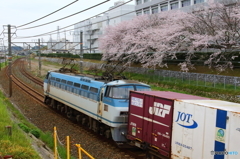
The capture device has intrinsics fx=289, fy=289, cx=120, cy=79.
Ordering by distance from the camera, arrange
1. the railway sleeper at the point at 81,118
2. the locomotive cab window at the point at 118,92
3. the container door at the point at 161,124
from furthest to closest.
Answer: the railway sleeper at the point at 81,118 < the locomotive cab window at the point at 118,92 < the container door at the point at 161,124

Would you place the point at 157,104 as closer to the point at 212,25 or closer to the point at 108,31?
the point at 212,25

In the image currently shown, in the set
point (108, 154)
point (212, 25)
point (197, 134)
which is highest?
point (212, 25)

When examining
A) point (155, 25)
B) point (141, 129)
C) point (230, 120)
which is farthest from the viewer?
point (155, 25)

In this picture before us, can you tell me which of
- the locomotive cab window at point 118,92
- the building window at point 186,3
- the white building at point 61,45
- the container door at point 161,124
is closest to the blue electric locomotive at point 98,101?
the locomotive cab window at point 118,92

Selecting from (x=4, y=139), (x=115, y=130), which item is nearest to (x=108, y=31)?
(x=115, y=130)

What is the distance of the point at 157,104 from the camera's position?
9984mm

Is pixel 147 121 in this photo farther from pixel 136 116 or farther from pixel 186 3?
pixel 186 3

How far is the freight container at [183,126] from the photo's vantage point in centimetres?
741

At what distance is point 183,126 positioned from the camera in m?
8.76

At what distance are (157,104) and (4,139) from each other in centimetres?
524

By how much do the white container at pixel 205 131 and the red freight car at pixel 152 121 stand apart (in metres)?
0.37

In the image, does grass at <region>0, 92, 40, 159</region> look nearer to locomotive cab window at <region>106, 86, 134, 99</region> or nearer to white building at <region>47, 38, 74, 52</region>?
locomotive cab window at <region>106, 86, 134, 99</region>

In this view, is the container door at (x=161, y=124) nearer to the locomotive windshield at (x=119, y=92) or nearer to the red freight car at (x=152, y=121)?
the red freight car at (x=152, y=121)

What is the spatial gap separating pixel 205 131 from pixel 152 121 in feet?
8.34
